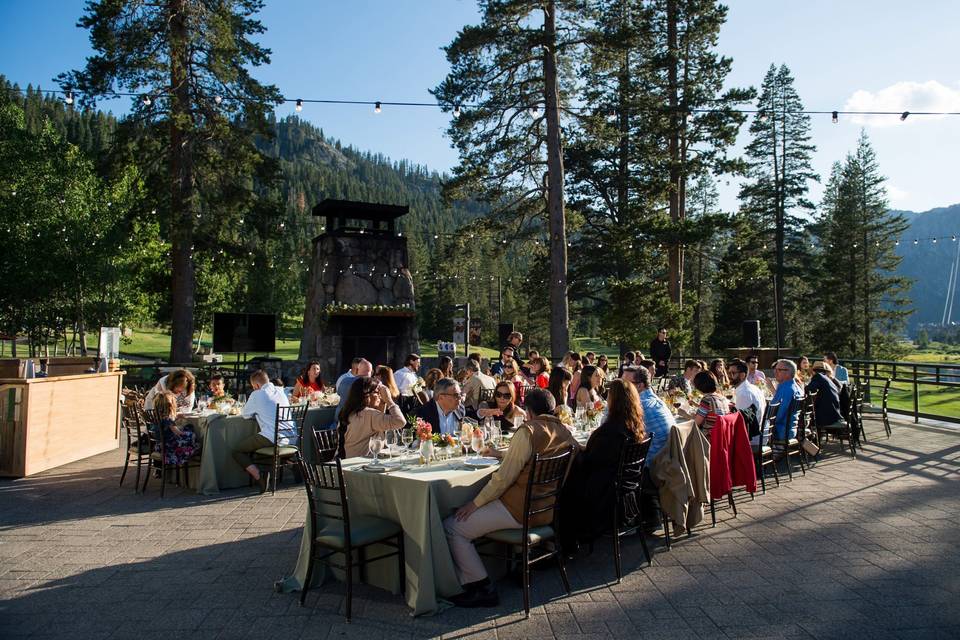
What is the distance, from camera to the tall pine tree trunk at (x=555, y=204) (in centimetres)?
1611

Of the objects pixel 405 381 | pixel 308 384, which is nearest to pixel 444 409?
pixel 405 381

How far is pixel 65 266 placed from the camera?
21719 mm

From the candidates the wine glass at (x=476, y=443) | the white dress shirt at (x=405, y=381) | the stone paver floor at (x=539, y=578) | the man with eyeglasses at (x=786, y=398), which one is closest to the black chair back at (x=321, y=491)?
the stone paver floor at (x=539, y=578)

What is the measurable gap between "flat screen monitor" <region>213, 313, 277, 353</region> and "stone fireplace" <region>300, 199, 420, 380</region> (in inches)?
62.7

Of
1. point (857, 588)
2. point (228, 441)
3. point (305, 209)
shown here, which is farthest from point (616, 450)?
point (305, 209)

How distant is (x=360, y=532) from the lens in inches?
155

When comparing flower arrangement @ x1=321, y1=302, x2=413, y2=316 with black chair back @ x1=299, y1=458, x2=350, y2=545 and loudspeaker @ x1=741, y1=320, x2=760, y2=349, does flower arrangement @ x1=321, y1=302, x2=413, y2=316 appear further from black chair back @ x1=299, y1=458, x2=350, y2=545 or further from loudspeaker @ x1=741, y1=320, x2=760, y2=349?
black chair back @ x1=299, y1=458, x2=350, y2=545

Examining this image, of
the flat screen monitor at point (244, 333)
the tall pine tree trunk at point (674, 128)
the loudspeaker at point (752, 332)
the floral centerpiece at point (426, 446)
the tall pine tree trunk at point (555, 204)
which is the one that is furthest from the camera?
the tall pine tree trunk at point (674, 128)

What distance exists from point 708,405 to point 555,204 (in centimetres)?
1111

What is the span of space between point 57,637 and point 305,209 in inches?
4352

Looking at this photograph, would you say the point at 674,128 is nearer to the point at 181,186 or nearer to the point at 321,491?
the point at 181,186

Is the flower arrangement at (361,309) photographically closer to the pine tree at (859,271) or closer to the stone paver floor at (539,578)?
the stone paver floor at (539,578)

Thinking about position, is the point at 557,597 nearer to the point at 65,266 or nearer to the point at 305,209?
the point at 65,266

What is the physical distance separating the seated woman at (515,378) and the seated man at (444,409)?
7.16 feet
